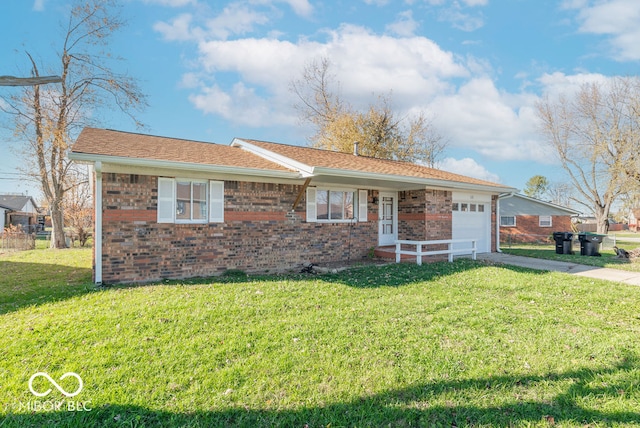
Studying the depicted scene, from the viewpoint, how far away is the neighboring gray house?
105 feet

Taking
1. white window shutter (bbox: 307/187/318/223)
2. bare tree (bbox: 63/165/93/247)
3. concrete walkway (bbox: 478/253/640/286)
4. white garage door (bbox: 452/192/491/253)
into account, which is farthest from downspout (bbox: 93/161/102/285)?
bare tree (bbox: 63/165/93/247)

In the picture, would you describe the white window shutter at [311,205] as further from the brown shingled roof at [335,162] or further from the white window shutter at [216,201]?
the white window shutter at [216,201]

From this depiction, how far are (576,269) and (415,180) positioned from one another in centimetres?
562

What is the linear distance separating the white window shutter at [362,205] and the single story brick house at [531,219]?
16.5 meters

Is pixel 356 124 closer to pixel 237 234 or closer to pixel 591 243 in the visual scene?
pixel 591 243

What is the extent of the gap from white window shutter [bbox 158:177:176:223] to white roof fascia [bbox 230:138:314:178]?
9.83 ft

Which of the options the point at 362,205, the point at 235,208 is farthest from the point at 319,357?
the point at 362,205

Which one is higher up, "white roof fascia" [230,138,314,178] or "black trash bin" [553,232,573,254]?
"white roof fascia" [230,138,314,178]

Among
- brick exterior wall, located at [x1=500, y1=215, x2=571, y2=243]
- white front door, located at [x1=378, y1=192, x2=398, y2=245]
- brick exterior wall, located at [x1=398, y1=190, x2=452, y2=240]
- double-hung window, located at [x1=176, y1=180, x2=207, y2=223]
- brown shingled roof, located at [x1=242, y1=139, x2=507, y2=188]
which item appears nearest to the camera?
double-hung window, located at [x1=176, y1=180, x2=207, y2=223]

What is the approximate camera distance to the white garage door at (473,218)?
42.7 ft

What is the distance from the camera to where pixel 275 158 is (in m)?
9.92

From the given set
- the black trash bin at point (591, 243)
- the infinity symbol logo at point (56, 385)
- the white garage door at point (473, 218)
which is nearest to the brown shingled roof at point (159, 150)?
the infinity symbol logo at point (56, 385)

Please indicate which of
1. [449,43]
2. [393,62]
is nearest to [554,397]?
[449,43]

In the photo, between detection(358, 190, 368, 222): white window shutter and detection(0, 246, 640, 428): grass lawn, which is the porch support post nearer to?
detection(358, 190, 368, 222): white window shutter
